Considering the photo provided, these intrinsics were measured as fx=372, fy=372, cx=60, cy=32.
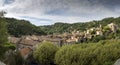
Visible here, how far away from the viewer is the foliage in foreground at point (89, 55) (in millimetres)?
55781

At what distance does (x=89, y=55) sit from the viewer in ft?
188

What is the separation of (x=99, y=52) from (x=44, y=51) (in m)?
12.1

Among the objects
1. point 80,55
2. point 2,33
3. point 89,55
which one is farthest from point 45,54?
point 2,33

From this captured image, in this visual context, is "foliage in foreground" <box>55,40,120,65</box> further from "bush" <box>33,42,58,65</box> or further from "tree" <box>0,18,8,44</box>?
"tree" <box>0,18,8,44</box>

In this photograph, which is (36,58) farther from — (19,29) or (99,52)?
(19,29)

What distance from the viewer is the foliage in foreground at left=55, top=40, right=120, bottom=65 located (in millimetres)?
55781

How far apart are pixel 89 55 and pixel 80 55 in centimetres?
163

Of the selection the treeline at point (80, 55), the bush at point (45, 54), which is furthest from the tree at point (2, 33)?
the bush at point (45, 54)

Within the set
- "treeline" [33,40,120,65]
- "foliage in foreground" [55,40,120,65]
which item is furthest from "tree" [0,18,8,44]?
"foliage in foreground" [55,40,120,65]

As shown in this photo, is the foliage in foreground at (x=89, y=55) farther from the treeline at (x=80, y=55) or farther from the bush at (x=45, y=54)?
the bush at (x=45, y=54)

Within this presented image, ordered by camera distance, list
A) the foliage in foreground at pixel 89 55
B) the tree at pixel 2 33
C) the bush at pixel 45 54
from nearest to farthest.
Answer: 1. the tree at pixel 2 33
2. the foliage in foreground at pixel 89 55
3. the bush at pixel 45 54

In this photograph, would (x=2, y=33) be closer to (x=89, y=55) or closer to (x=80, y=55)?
(x=80, y=55)

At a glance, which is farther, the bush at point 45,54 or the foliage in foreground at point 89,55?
the bush at point 45,54

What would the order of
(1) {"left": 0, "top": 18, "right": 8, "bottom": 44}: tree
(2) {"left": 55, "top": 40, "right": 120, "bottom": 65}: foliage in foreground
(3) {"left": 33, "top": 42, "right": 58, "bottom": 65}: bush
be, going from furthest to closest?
(3) {"left": 33, "top": 42, "right": 58, "bottom": 65}: bush → (2) {"left": 55, "top": 40, "right": 120, "bottom": 65}: foliage in foreground → (1) {"left": 0, "top": 18, "right": 8, "bottom": 44}: tree
